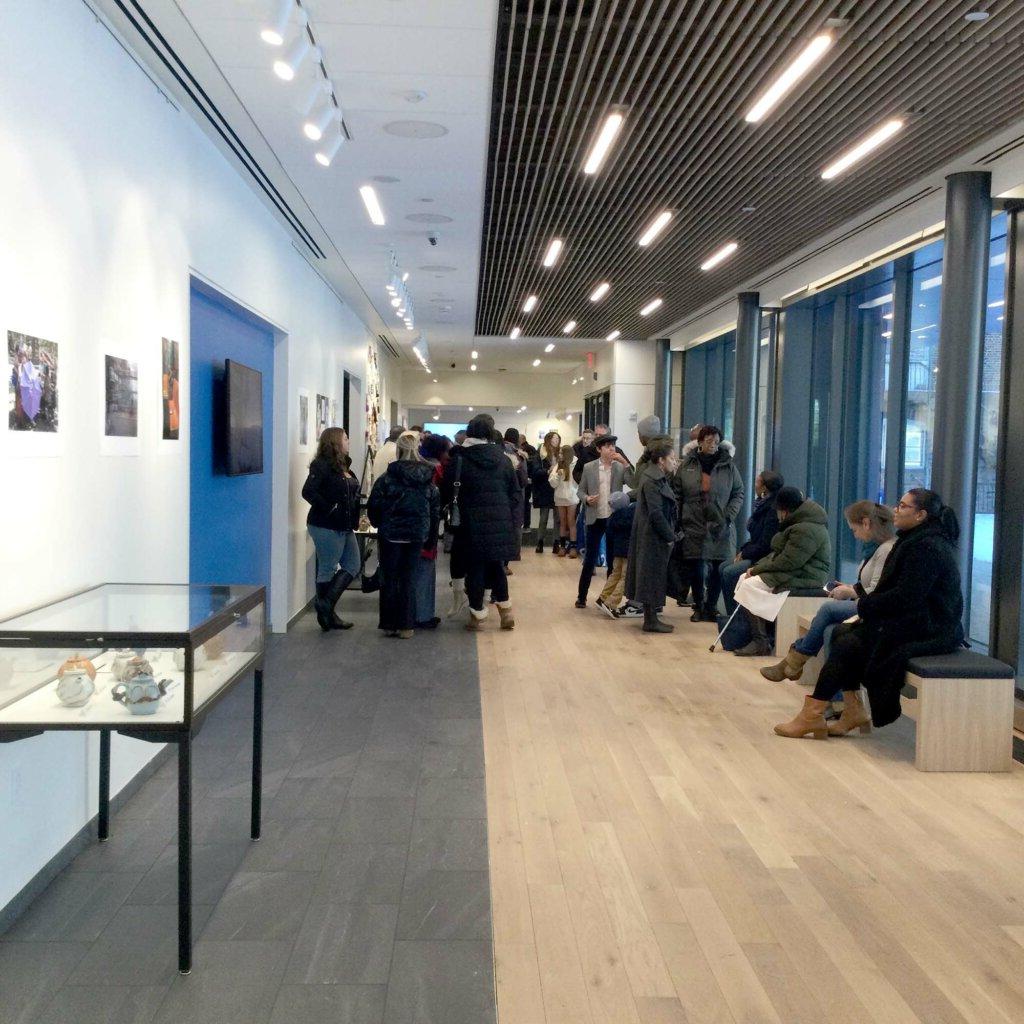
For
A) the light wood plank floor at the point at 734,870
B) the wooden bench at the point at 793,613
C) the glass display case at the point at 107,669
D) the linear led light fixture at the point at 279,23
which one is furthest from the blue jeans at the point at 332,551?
the glass display case at the point at 107,669

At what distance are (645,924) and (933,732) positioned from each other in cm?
234

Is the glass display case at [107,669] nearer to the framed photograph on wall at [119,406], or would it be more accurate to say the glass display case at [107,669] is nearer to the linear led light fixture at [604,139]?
the framed photograph on wall at [119,406]

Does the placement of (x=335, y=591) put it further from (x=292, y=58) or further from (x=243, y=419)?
(x=292, y=58)

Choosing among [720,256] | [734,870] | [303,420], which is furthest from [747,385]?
[734,870]

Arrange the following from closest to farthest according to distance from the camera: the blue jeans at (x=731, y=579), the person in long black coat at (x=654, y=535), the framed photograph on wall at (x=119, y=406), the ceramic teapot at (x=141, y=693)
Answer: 1. the ceramic teapot at (x=141, y=693)
2. the framed photograph on wall at (x=119, y=406)
3. the blue jeans at (x=731, y=579)
4. the person in long black coat at (x=654, y=535)

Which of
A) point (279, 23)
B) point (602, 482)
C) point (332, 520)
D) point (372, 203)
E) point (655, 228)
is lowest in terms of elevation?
point (332, 520)

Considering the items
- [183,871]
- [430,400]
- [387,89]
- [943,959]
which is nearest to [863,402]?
[387,89]

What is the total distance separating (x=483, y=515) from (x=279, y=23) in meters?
5.05

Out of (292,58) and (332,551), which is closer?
(292,58)

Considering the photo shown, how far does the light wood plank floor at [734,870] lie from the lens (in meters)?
2.98

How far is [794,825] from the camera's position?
435 cm

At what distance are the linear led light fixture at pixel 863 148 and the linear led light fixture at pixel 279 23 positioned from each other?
3371 millimetres

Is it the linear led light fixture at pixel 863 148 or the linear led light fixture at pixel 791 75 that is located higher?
the linear led light fixture at pixel 863 148

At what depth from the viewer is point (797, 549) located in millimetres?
7105
